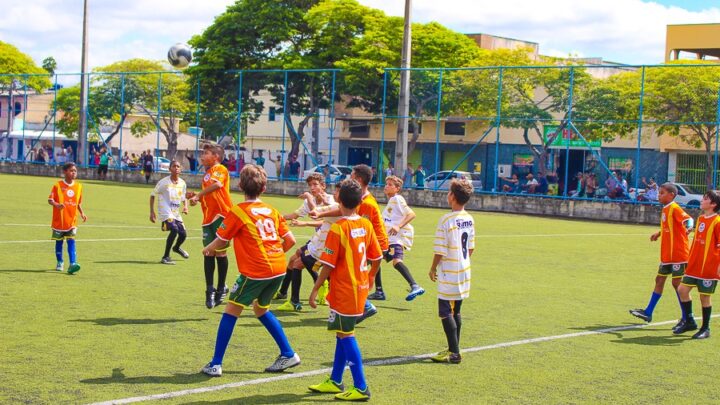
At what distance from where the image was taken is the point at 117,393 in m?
6.95

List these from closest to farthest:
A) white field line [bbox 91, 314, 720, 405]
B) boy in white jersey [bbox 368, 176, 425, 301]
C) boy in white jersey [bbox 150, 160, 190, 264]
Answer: white field line [bbox 91, 314, 720, 405] → boy in white jersey [bbox 368, 176, 425, 301] → boy in white jersey [bbox 150, 160, 190, 264]

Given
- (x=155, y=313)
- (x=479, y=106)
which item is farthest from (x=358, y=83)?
(x=155, y=313)

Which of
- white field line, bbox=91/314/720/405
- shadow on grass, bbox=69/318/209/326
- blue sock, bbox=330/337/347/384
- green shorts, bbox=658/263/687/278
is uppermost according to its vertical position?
green shorts, bbox=658/263/687/278

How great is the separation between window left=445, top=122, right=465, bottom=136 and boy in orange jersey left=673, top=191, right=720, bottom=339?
28065mm

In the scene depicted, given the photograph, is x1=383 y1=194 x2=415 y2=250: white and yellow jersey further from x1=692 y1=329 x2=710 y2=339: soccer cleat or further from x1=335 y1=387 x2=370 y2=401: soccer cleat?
x1=335 y1=387 x2=370 y2=401: soccer cleat

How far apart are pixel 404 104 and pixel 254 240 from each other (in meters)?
29.4

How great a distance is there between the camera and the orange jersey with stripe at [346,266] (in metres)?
7.15

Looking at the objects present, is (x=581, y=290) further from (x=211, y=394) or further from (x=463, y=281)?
(x=211, y=394)

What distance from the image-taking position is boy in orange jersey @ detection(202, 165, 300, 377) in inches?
302

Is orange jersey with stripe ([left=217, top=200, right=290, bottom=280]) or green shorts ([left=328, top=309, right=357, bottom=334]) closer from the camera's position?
green shorts ([left=328, top=309, right=357, bottom=334])

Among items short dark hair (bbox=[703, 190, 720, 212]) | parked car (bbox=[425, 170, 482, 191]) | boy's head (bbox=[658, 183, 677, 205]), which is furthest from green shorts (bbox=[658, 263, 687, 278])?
parked car (bbox=[425, 170, 482, 191])

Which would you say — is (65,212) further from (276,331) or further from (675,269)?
(675,269)

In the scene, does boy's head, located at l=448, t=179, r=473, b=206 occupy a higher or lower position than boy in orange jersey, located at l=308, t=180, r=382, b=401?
higher

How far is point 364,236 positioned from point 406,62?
2974 centimetres
